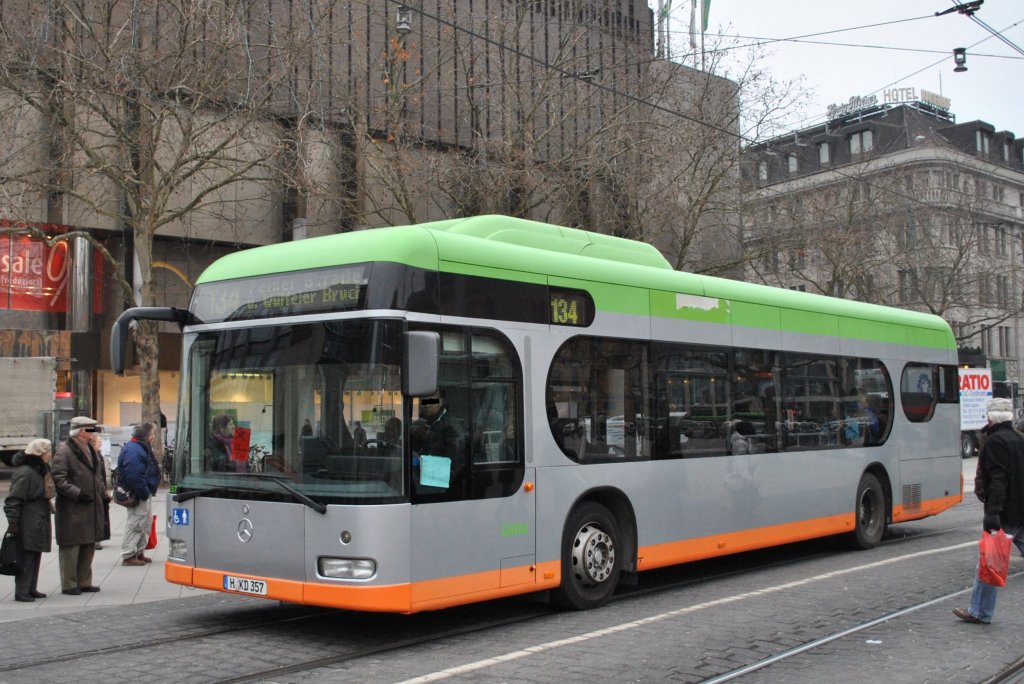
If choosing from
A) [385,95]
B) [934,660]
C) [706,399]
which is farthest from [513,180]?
[934,660]

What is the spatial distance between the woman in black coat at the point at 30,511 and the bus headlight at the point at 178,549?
199 centimetres

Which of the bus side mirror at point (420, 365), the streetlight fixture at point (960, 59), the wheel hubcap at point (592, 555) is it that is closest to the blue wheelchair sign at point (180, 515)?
the bus side mirror at point (420, 365)

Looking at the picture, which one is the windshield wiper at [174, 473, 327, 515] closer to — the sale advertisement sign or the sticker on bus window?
the sticker on bus window

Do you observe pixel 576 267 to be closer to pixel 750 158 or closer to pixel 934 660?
pixel 934 660

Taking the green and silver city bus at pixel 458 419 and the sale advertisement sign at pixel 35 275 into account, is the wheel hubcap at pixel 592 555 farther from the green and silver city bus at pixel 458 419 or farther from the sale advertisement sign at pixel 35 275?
the sale advertisement sign at pixel 35 275

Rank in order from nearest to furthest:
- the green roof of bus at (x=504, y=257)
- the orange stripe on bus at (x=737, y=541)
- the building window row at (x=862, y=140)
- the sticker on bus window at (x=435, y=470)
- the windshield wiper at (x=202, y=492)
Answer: the sticker on bus window at (x=435, y=470) < the green roof of bus at (x=504, y=257) < the windshield wiper at (x=202, y=492) < the orange stripe on bus at (x=737, y=541) < the building window row at (x=862, y=140)

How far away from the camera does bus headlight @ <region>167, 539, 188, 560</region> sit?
816cm

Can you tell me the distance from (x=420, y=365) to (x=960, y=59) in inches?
559

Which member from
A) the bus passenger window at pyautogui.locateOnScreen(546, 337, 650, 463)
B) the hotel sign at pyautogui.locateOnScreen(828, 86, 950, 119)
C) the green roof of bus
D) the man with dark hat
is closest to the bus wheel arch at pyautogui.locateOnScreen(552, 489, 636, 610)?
the bus passenger window at pyautogui.locateOnScreen(546, 337, 650, 463)

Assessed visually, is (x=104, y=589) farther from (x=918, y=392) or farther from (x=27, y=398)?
(x=27, y=398)

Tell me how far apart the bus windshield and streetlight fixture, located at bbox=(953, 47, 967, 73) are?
45.7 ft

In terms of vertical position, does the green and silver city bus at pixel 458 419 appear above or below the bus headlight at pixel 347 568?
above

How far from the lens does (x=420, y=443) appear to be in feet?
24.2

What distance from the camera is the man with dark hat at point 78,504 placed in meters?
9.73
